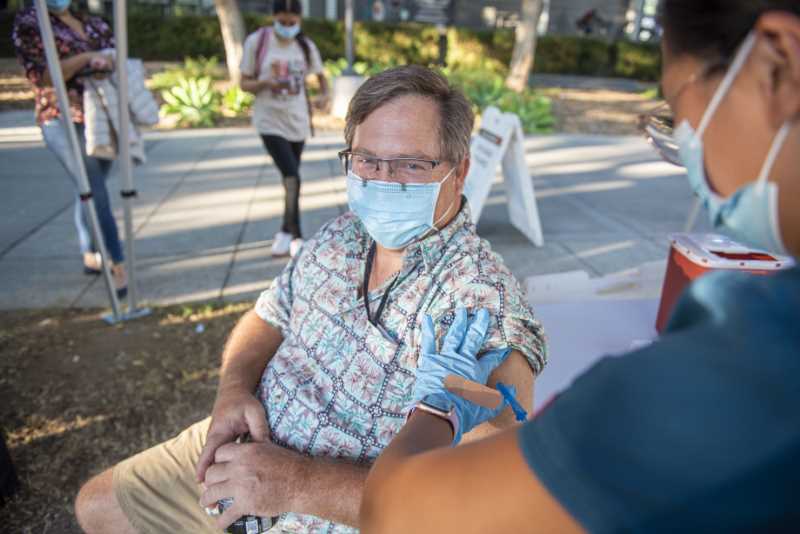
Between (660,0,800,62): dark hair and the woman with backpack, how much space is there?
13.0 feet

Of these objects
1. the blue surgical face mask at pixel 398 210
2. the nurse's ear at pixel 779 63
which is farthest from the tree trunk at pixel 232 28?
the nurse's ear at pixel 779 63

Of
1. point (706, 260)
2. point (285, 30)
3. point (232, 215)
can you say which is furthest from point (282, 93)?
point (706, 260)

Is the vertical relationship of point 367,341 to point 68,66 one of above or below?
below

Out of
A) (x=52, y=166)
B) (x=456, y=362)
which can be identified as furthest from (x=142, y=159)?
(x=52, y=166)

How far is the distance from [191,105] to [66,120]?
781 centimetres

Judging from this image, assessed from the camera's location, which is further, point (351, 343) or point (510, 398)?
point (351, 343)

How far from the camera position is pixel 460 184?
1.90m

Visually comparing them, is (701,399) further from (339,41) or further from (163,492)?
(339,41)

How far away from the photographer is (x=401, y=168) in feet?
5.92

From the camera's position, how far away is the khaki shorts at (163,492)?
167 centimetres

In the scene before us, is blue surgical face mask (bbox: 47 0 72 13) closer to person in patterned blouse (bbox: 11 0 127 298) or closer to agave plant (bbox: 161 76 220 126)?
person in patterned blouse (bbox: 11 0 127 298)

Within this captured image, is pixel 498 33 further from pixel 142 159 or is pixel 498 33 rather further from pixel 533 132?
pixel 142 159

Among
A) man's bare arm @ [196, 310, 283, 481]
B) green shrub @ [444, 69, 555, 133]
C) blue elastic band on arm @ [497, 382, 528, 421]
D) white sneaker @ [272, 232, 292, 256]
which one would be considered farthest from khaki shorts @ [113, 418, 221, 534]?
green shrub @ [444, 69, 555, 133]

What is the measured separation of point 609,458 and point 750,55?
1.69ft
